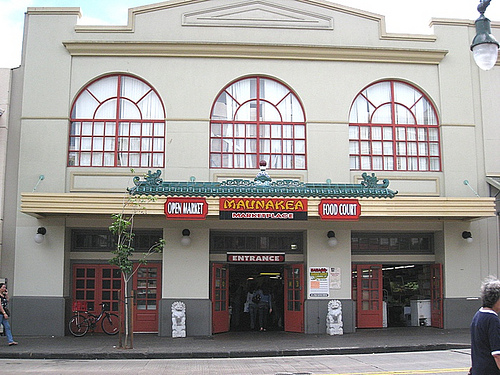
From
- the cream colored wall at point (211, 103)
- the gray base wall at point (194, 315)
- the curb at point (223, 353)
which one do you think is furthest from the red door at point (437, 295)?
the gray base wall at point (194, 315)

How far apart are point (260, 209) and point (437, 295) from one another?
682 centimetres

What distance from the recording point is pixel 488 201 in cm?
1862

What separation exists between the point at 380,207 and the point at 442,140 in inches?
135

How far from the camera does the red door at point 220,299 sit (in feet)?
64.1

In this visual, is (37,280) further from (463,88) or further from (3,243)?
(463,88)

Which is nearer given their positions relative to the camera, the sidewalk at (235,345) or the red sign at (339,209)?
the sidewalk at (235,345)

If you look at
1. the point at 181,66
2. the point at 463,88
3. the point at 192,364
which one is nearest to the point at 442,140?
the point at 463,88

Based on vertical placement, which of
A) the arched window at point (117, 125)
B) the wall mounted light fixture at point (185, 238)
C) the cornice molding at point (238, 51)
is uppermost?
the cornice molding at point (238, 51)

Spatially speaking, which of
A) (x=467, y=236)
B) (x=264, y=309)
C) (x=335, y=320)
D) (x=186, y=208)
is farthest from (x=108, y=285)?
(x=467, y=236)

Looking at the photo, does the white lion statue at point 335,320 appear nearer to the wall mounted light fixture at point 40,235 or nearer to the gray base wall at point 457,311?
the gray base wall at point 457,311

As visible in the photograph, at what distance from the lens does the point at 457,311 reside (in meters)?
19.6

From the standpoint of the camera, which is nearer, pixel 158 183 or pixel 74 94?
pixel 158 183

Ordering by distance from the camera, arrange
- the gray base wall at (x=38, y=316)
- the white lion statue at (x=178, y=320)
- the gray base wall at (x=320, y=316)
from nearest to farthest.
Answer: the white lion statue at (x=178, y=320)
the gray base wall at (x=38, y=316)
the gray base wall at (x=320, y=316)

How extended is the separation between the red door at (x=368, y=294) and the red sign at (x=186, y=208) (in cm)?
573
